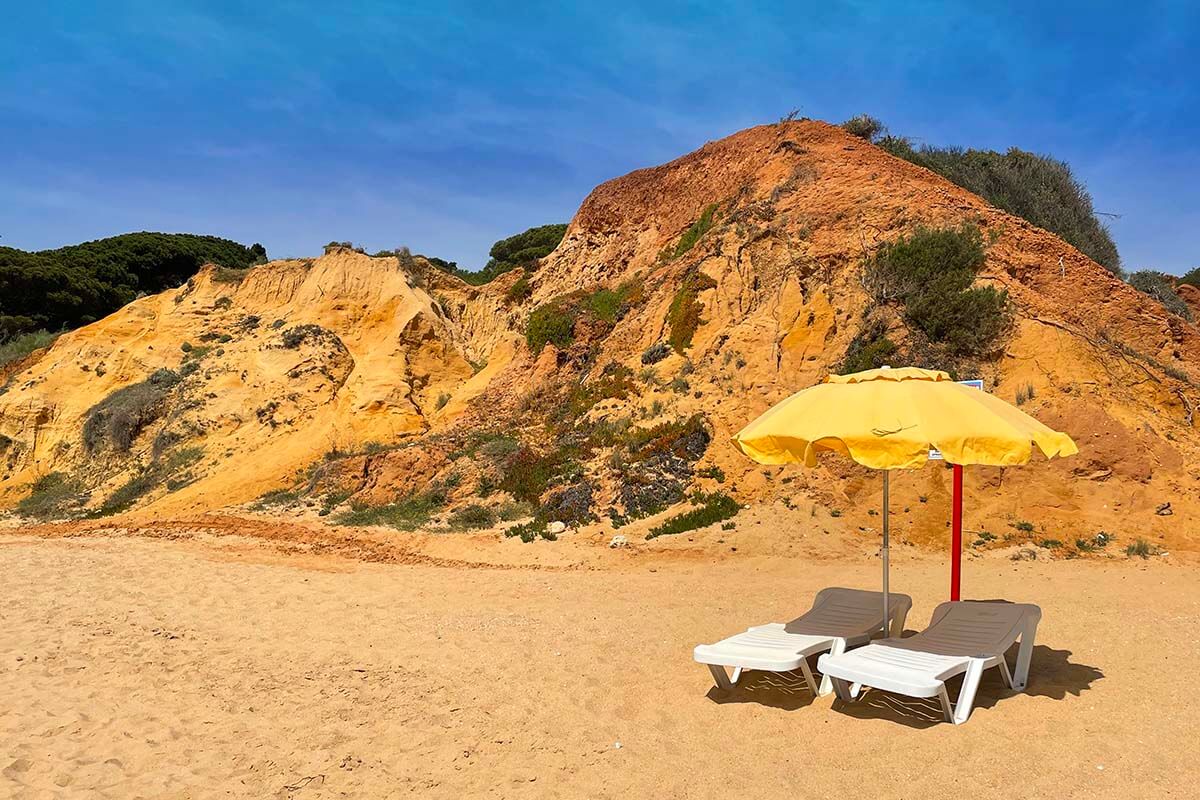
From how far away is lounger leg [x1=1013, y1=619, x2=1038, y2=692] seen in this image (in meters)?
5.26

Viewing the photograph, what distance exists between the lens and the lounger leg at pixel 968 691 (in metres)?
4.74

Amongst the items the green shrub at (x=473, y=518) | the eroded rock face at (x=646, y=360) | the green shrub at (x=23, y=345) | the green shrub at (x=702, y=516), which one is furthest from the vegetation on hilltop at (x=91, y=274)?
the green shrub at (x=702, y=516)

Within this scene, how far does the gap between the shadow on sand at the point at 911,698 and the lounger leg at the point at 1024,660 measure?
6cm

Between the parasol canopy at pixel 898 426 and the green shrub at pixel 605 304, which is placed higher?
the green shrub at pixel 605 304

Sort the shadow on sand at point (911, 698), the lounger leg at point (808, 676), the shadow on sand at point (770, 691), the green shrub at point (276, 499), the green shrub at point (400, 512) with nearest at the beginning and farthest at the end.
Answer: the shadow on sand at point (911, 698), the lounger leg at point (808, 676), the shadow on sand at point (770, 691), the green shrub at point (400, 512), the green shrub at point (276, 499)

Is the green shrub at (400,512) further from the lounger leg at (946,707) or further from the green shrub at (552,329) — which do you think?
the lounger leg at (946,707)

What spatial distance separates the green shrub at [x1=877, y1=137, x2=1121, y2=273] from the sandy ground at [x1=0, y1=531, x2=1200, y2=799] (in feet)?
47.0

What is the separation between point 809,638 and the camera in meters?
5.64

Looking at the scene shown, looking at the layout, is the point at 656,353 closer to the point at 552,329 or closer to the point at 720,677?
the point at 552,329

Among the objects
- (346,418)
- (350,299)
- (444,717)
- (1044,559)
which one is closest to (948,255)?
(1044,559)

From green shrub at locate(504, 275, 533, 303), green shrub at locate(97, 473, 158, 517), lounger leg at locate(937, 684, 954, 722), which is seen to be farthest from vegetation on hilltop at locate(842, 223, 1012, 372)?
green shrub at locate(97, 473, 158, 517)

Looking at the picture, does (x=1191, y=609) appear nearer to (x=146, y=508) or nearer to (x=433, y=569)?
(x=433, y=569)

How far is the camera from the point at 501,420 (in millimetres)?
19047

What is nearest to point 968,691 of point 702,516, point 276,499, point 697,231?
point 702,516
